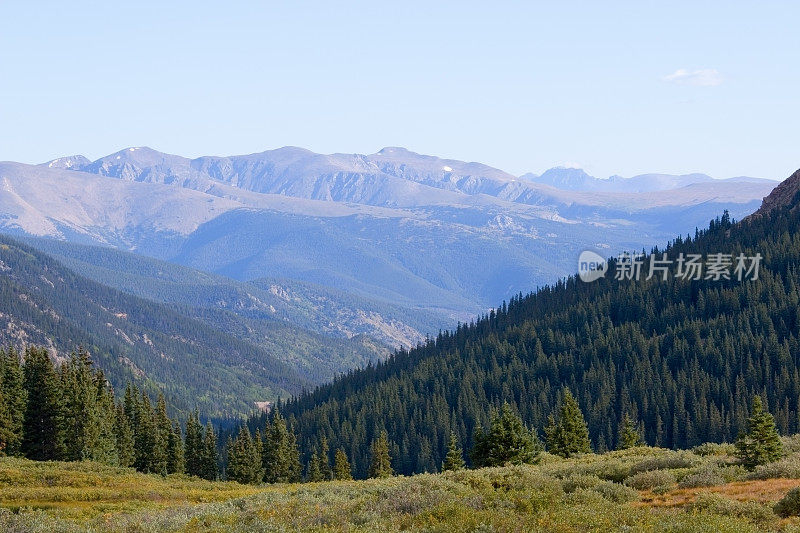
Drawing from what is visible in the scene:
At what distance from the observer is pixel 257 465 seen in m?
137

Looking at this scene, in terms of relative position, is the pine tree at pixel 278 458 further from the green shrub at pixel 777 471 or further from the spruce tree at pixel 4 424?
the green shrub at pixel 777 471

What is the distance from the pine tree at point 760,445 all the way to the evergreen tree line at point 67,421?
82624mm

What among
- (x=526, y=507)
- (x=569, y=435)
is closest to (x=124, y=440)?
(x=569, y=435)

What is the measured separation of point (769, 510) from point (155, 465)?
102406 mm

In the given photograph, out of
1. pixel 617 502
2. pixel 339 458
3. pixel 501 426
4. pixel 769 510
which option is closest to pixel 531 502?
pixel 617 502

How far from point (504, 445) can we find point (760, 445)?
46383mm

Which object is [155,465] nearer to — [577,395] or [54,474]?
[54,474]

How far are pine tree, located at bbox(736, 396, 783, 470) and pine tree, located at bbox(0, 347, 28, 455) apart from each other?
84341 millimetres

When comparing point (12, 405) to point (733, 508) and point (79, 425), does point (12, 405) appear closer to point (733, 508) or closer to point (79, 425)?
point (79, 425)

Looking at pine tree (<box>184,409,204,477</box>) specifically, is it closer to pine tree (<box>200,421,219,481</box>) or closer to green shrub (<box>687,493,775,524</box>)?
pine tree (<box>200,421,219,481</box>)

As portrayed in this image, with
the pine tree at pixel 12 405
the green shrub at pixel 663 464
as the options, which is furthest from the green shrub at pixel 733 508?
the pine tree at pixel 12 405

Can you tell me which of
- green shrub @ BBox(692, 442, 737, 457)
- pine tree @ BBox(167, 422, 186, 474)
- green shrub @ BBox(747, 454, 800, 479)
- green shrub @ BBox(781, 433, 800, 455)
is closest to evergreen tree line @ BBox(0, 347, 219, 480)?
pine tree @ BBox(167, 422, 186, 474)

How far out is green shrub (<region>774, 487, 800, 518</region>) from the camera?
3672 cm

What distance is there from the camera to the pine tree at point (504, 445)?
3807 inches
